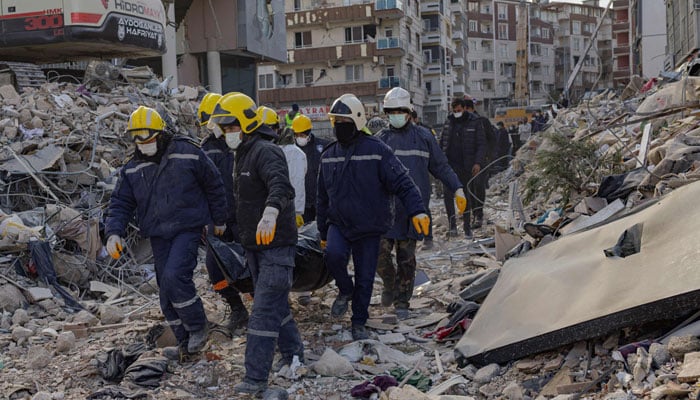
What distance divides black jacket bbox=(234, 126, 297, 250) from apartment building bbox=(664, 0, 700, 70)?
15.7m

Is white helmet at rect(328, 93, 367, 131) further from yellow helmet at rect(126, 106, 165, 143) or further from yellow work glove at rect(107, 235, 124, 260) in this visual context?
yellow work glove at rect(107, 235, 124, 260)

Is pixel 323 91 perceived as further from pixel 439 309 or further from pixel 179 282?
pixel 179 282

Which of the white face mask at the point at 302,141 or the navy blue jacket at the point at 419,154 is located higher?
the white face mask at the point at 302,141

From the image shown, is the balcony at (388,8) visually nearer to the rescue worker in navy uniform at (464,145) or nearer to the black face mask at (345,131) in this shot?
the rescue worker in navy uniform at (464,145)

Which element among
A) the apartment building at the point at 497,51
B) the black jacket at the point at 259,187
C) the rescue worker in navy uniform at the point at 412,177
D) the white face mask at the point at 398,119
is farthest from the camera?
the apartment building at the point at 497,51

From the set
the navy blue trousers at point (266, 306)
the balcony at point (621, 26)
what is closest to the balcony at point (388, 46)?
the balcony at point (621, 26)

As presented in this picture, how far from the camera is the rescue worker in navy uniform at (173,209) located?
17.4 ft

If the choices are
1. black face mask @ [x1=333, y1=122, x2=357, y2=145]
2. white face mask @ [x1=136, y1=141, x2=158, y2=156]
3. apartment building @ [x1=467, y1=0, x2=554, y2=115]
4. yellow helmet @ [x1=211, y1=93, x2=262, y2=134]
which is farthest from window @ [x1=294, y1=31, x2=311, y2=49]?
yellow helmet @ [x1=211, y1=93, x2=262, y2=134]

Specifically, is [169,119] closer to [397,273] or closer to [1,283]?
[1,283]

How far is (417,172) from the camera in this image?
7.11 metres

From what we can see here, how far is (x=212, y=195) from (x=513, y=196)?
195 inches

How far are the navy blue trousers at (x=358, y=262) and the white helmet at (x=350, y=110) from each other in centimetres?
84

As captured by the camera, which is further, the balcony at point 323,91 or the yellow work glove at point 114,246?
the balcony at point 323,91

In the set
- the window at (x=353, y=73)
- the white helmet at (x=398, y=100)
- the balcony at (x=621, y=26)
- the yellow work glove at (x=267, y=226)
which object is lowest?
the yellow work glove at (x=267, y=226)
